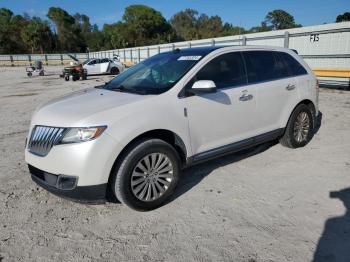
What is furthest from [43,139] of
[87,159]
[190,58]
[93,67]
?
[93,67]

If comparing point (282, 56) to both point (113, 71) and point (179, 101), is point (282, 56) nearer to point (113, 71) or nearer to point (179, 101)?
point (179, 101)

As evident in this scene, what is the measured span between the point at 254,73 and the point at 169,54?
4.18ft

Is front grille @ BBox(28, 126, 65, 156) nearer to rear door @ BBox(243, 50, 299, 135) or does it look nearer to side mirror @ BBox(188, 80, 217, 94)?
side mirror @ BBox(188, 80, 217, 94)

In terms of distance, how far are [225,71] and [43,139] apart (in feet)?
7.95

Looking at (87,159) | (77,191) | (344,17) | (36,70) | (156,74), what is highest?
(344,17)

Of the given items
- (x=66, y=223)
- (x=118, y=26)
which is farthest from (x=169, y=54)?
(x=118, y=26)

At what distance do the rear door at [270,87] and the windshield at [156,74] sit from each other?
98 cm

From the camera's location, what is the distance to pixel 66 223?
129 inches

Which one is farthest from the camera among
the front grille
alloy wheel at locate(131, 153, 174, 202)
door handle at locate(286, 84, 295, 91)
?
door handle at locate(286, 84, 295, 91)

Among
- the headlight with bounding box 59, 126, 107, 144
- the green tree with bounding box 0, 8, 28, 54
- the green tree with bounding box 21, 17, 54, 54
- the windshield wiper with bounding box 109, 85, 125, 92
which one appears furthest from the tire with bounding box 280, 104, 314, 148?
the green tree with bounding box 0, 8, 28, 54

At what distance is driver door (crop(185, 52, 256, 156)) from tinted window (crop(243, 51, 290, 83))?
154mm

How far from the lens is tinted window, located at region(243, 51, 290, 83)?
443 centimetres

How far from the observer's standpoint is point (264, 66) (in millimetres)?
4652

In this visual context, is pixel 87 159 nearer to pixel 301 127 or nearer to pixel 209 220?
pixel 209 220
